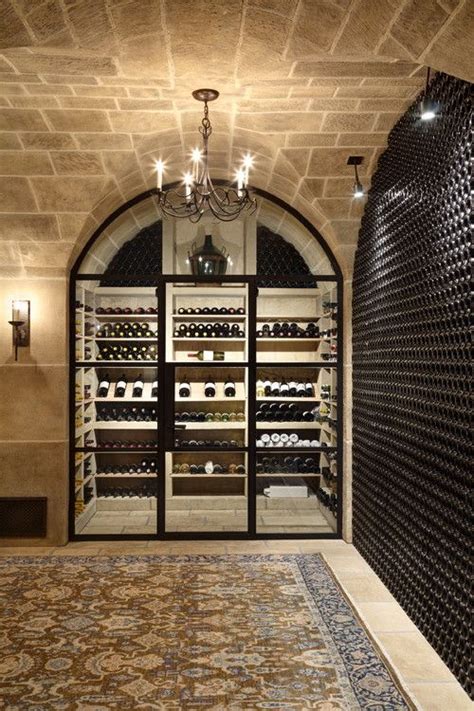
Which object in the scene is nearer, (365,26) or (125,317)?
(365,26)

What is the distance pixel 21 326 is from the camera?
5477mm

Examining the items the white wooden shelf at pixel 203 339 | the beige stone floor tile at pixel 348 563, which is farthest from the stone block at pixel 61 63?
the beige stone floor tile at pixel 348 563

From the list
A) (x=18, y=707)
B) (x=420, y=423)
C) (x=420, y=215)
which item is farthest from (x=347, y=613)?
A: (x=420, y=215)

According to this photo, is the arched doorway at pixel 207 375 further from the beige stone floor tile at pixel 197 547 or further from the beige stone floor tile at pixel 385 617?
the beige stone floor tile at pixel 385 617

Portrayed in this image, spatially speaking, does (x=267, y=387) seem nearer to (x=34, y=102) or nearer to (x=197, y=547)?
(x=197, y=547)

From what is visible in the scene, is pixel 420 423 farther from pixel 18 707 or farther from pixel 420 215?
pixel 18 707

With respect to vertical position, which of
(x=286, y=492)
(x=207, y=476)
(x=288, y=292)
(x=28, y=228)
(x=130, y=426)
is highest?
(x=28, y=228)

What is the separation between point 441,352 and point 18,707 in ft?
8.52

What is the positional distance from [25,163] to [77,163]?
1.23ft

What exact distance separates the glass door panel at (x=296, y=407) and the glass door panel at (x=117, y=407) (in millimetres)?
983

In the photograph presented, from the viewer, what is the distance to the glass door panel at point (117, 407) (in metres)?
5.84

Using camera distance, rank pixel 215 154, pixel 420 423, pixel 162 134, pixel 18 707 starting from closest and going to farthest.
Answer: pixel 18 707 < pixel 420 423 < pixel 162 134 < pixel 215 154

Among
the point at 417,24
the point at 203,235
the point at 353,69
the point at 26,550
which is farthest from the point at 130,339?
the point at 417,24

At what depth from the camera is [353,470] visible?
18.2ft
